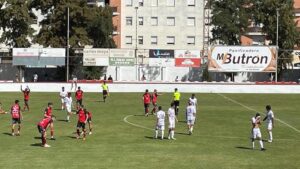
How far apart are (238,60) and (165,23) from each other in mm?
27180

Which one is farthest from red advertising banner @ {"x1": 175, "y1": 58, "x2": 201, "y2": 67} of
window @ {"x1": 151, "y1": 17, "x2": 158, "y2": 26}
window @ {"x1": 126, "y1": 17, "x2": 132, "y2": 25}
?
window @ {"x1": 126, "y1": 17, "x2": 132, "y2": 25}

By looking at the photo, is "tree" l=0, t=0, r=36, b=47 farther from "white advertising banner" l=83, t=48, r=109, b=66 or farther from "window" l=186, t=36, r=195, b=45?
"window" l=186, t=36, r=195, b=45

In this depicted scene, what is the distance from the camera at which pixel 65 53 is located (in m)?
69.7

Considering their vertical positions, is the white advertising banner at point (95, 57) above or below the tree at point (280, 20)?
below

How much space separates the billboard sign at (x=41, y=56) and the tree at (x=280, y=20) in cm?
3510

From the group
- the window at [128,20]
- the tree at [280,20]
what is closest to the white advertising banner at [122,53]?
the tree at [280,20]

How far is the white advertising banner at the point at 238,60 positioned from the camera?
69.6 m

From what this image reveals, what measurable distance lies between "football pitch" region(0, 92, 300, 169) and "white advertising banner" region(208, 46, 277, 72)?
27515 mm

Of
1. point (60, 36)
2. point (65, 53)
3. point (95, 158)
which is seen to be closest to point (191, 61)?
point (65, 53)

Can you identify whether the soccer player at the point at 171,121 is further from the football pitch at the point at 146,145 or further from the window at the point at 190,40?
the window at the point at 190,40

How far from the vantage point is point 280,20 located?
8488 centimetres

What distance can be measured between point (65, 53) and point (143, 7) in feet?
95.1

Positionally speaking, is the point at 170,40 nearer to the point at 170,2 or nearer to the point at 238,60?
the point at 170,2

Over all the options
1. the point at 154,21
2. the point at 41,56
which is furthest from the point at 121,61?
the point at 154,21
